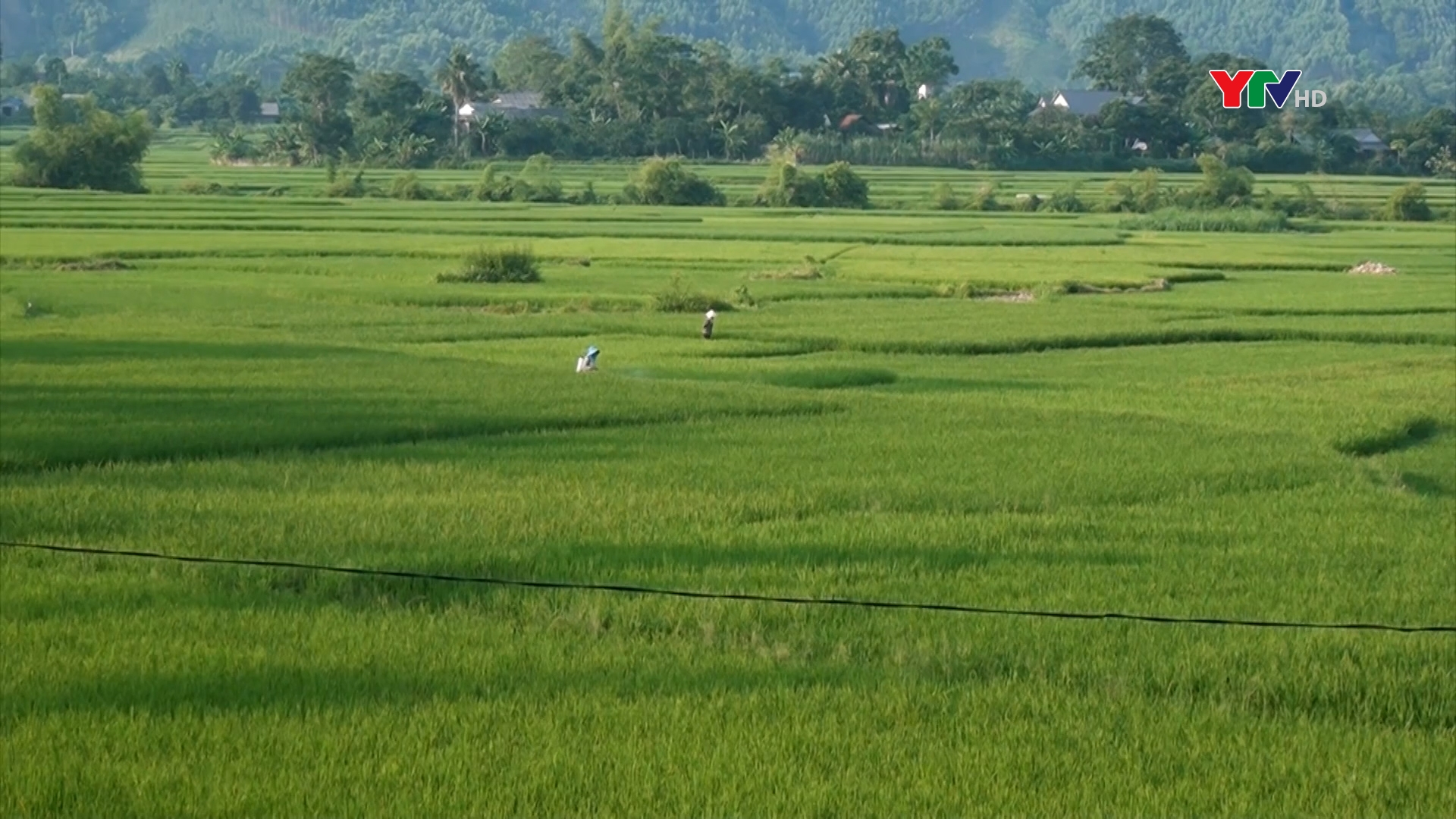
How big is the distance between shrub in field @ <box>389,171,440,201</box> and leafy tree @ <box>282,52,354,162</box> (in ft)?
48.4

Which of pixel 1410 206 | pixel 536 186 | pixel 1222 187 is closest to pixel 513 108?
pixel 536 186

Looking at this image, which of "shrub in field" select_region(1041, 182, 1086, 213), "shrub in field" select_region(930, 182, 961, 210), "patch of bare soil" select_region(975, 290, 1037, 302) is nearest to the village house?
"shrub in field" select_region(930, 182, 961, 210)

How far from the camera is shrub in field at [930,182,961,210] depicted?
48578mm

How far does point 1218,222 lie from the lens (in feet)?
140

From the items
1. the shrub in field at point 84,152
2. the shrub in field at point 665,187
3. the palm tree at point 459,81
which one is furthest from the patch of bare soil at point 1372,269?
the palm tree at point 459,81

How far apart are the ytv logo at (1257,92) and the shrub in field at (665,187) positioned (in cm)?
1393

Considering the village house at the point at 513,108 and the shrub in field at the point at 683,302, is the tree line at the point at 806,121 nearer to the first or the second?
the village house at the point at 513,108

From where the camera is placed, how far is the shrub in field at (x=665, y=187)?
48938 millimetres

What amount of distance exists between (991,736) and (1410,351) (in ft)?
50.8

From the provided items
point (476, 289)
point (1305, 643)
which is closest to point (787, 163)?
point (476, 289)

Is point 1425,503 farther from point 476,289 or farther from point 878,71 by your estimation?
point 878,71

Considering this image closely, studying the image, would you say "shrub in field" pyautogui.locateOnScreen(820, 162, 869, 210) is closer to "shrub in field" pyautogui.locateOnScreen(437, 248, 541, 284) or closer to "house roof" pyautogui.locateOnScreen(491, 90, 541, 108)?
"shrub in field" pyautogui.locateOnScreen(437, 248, 541, 284)

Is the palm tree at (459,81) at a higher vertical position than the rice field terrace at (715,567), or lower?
higher

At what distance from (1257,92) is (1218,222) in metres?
23.1
